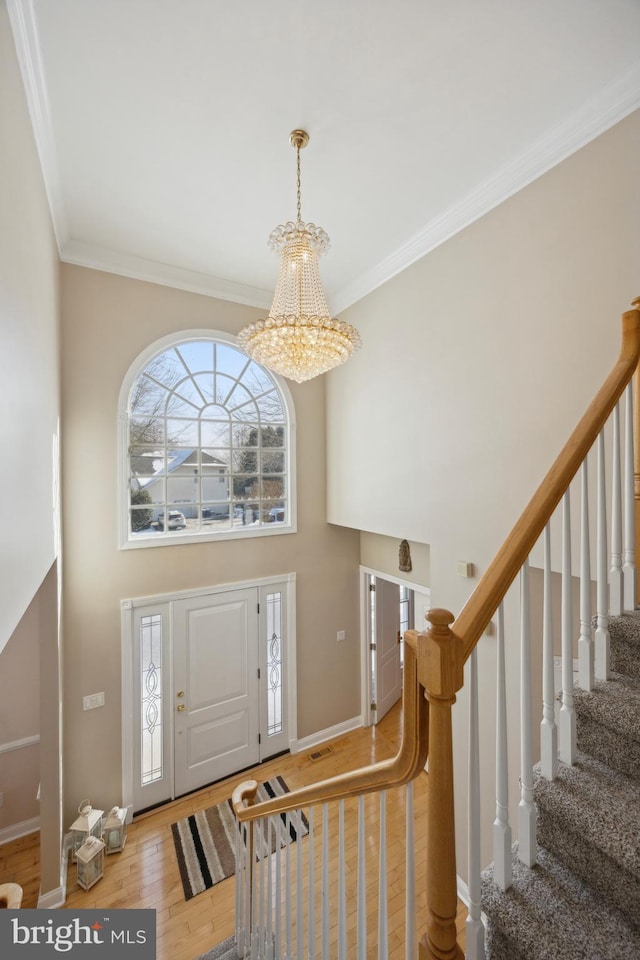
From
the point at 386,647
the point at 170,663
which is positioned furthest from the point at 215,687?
the point at 386,647


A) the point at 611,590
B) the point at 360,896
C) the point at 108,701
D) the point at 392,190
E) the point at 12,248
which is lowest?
the point at 108,701

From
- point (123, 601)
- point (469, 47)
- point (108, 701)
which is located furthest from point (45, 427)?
point (469, 47)

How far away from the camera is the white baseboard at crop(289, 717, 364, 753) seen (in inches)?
176

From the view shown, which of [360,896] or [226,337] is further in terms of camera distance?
[226,337]

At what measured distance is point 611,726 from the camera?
4.24 feet

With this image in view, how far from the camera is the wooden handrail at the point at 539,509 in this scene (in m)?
1.04

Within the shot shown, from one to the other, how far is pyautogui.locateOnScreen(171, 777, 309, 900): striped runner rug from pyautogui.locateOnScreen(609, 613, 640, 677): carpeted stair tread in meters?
2.58

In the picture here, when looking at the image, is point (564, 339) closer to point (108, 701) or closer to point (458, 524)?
point (458, 524)

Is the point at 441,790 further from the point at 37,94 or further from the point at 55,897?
the point at 55,897

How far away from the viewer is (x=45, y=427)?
2.43m

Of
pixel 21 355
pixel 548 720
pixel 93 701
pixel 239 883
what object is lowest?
pixel 239 883

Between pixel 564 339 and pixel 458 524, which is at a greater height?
pixel 564 339

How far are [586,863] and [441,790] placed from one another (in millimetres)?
555

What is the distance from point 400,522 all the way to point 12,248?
3.03 metres
